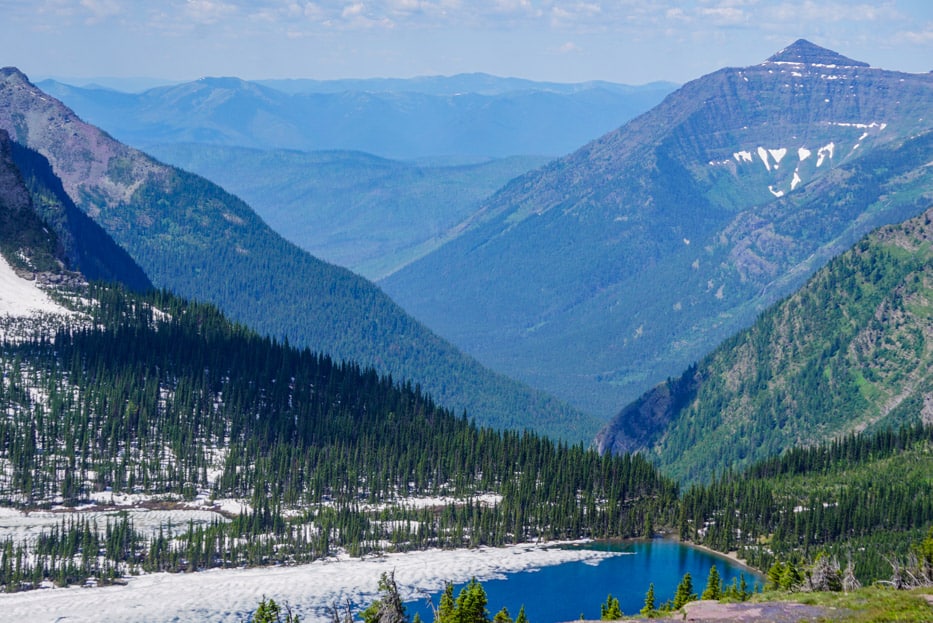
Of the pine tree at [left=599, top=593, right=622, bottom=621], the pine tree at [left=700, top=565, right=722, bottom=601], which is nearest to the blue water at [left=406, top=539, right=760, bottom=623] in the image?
the pine tree at [left=700, top=565, right=722, bottom=601]

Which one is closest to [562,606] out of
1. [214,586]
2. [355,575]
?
[355,575]

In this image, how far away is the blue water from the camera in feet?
581

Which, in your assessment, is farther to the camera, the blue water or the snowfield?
the blue water

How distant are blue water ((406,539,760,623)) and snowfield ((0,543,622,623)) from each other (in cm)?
453

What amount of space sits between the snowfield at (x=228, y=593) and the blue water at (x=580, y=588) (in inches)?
178

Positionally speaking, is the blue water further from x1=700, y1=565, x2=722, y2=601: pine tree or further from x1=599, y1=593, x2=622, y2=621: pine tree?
x1=599, y1=593, x2=622, y2=621: pine tree

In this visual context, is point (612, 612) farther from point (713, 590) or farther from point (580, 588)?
point (580, 588)

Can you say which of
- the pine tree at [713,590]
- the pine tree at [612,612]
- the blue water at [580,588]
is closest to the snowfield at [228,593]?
the blue water at [580,588]

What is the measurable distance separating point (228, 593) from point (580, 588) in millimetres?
47018

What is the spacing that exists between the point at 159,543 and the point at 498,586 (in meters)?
47.9

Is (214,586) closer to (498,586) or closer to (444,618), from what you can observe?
(498,586)

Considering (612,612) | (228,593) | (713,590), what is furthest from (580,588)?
(228,593)

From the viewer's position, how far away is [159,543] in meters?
194

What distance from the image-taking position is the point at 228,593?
18250cm
